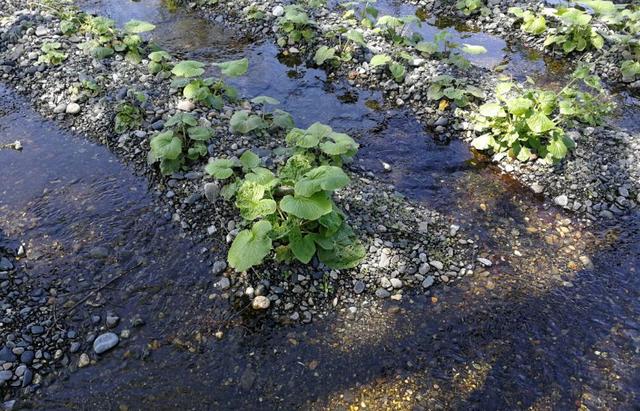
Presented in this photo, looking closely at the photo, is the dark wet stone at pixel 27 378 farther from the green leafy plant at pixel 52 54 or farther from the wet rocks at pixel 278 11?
the wet rocks at pixel 278 11

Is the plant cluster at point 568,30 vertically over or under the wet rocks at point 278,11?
under

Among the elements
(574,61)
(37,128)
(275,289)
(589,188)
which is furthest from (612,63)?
(37,128)

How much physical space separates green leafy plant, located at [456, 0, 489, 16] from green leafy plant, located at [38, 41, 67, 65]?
752cm

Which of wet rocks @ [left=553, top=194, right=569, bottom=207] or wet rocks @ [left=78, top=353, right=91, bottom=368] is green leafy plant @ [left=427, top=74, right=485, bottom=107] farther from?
wet rocks @ [left=78, top=353, right=91, bottom=368]

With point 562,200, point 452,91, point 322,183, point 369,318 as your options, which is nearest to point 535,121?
point 562,200

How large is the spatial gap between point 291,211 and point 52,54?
5.59 metres

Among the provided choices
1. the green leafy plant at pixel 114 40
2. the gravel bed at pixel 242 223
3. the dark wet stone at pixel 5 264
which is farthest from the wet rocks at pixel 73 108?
the dark wet stone at pixel 5 264

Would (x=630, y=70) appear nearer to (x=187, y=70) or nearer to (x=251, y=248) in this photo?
(x=187, y=70)

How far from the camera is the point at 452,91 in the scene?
7.03 metres

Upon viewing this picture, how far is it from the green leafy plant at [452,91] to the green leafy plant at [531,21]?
2818mm

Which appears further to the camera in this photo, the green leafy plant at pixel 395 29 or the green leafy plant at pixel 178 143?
the green leafy plant at pixel 395 29

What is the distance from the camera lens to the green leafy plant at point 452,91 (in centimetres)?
701

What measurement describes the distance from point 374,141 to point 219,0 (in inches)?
217

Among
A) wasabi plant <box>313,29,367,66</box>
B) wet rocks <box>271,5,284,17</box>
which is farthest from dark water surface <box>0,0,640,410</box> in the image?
wet rocks <box>271,5,284,17</box>
